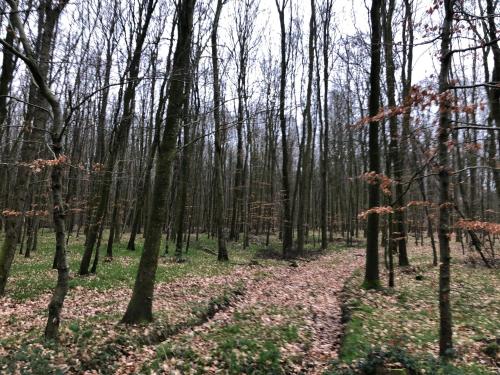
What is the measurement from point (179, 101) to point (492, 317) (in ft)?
31.0

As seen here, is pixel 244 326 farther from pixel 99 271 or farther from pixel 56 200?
pixel 99 271

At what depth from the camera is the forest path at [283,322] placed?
7090mm

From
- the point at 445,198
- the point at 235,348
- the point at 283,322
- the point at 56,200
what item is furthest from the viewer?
the point at 283,322

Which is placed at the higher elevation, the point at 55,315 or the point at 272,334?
the point at 55,315

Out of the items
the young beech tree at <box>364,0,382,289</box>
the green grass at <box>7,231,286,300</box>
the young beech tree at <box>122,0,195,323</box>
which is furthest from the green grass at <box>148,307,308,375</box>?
the green grass at <box>7,231,286,300</box>

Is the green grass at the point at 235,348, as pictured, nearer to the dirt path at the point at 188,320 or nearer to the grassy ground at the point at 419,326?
the dirt path at the point at 188,320

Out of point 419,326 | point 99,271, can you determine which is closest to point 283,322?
point 419,326

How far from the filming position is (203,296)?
10984 mm

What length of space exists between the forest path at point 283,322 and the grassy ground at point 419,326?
0.51 metres

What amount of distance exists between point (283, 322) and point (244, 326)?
1.12 metres

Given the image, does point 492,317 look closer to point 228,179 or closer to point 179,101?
point 179,101

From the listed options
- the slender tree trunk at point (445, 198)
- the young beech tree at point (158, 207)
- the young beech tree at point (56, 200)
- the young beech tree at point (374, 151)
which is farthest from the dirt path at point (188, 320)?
the slender tree trunk at point (445, 198)

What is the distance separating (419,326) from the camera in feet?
28.1

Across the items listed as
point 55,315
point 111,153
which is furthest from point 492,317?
point 111,153
